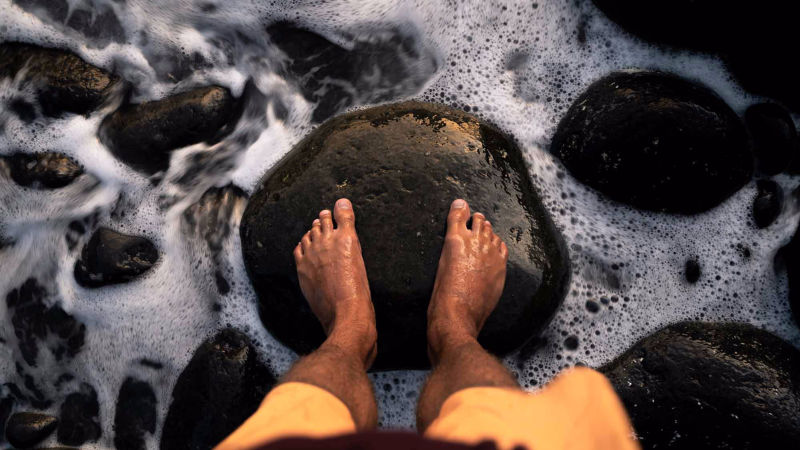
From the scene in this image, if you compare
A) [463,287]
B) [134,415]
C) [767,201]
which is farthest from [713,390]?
[134,415]

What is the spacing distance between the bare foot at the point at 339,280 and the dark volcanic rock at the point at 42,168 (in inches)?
49.7

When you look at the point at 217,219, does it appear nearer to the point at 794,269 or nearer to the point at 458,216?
the point at 458,216

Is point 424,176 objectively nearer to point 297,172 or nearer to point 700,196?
point 297,172

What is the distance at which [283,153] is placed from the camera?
229cm

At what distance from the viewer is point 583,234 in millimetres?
2205

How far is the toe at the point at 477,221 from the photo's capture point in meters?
1.96

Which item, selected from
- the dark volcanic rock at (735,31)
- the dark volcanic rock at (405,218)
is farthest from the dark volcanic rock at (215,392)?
the dark volcanic rock at (735,31)

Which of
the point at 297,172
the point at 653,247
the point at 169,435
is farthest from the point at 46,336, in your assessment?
the point at 653,247

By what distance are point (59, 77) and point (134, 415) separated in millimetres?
1637

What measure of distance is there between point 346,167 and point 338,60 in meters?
0.70

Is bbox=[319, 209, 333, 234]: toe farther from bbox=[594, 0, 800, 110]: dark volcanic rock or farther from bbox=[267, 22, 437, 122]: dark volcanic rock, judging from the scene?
bbox=[594, 0, 800, 110]: dark volcanic rock

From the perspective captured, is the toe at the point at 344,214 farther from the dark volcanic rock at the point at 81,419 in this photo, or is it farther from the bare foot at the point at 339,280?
the dark volcanic rock at the point at 81,419

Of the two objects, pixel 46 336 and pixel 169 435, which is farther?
pixel 46 336

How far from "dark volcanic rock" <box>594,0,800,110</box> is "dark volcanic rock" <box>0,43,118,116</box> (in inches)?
95.7
